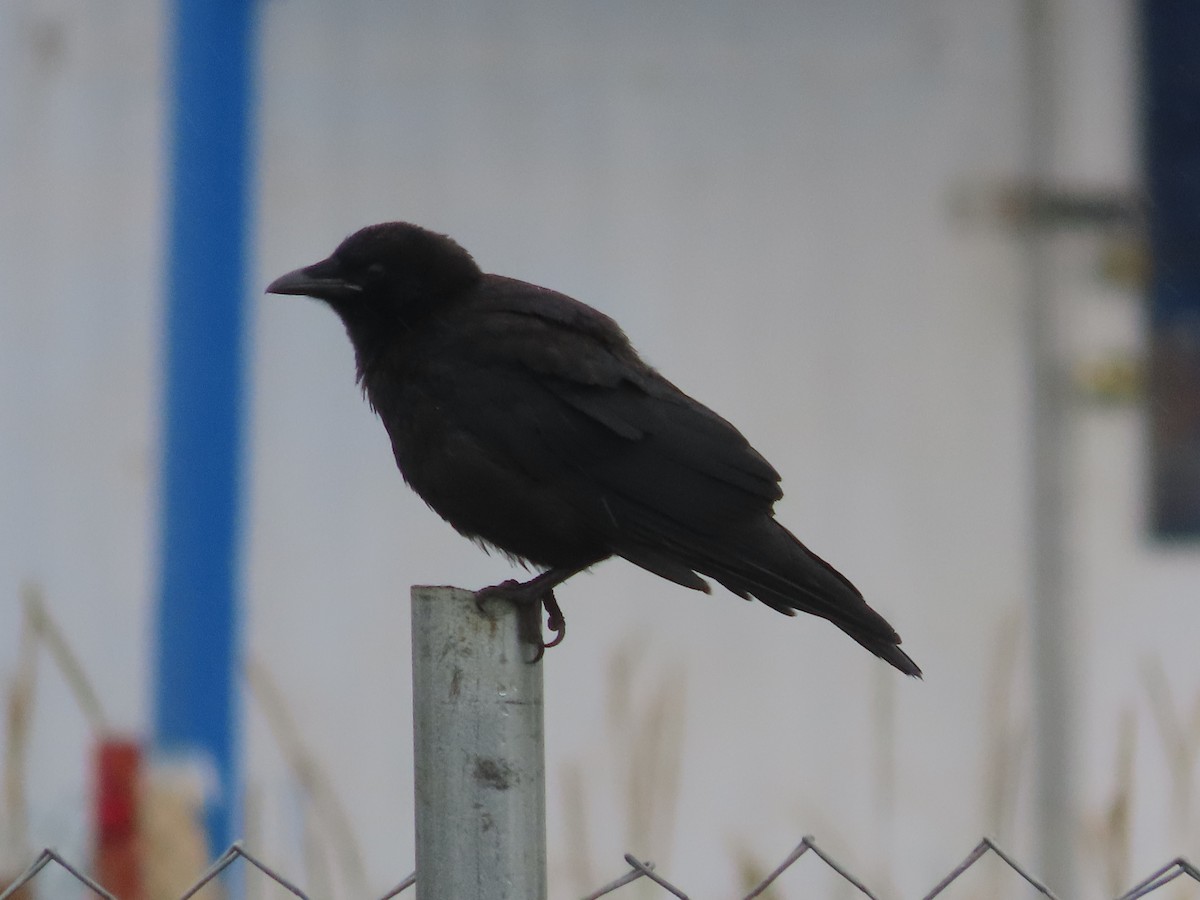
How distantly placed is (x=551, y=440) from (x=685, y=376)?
2058 mm

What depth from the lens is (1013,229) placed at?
4.65 meters

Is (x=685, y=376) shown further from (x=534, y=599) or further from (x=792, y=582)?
(x=534, y=599)

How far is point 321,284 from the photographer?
2721 millimetres

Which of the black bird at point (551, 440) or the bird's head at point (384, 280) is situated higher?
the bird's head at point (384, 280)

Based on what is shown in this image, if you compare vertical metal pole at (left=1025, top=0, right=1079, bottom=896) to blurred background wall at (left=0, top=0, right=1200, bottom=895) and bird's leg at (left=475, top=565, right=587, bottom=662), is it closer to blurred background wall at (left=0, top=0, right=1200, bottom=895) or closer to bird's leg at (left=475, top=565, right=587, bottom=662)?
blurred background wall at (left=0, top=0, right=1200, bottom=895)

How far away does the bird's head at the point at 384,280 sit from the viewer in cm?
270

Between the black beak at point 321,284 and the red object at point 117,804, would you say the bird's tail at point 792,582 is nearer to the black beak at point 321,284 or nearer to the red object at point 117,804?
the black beak at point 321,284

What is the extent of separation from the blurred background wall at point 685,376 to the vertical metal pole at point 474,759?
7.26 ft

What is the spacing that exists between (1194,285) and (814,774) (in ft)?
5.54

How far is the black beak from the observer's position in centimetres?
270

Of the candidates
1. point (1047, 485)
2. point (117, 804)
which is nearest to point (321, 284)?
point (117, 804)

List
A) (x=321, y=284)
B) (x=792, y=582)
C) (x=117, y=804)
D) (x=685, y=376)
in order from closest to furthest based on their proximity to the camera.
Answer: (x=792, y=582), (x=321, y=284), (x=117, y=804), (x=685, y=376)

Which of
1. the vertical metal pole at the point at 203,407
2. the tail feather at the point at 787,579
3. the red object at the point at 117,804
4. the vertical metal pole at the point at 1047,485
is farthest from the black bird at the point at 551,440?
the vertical metal pole at the point at 1047,485

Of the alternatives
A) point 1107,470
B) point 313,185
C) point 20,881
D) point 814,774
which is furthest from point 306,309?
point 20,881
